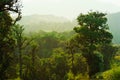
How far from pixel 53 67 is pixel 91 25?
94.7 ft

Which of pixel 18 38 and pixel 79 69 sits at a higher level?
pixel 18 38

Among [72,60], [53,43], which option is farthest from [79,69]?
[53,43]

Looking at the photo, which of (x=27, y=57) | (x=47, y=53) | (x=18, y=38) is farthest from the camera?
(x=47, y=53)

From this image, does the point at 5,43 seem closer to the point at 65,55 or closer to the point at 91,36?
the point at 91,36

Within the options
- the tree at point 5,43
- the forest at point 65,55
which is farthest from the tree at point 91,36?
the tree at point 5,43

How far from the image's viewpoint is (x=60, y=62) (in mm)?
83938

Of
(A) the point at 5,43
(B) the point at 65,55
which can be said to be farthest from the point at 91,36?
(B) the point at 65,55

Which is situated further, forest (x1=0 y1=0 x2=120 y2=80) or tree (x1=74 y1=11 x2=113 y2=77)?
tree (x1=74 y1=11 x2=113 y2=77)

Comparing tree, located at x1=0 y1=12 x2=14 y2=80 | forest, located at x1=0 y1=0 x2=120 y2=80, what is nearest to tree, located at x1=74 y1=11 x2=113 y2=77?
forest, located at x1=0 y1=0 x2=120 y2=80

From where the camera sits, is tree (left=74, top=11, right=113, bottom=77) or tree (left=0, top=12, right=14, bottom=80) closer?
tree (left=0, top=12, right=14, bottom=80)

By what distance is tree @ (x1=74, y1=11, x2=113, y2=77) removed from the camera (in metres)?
57.0

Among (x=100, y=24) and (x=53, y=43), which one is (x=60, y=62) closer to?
(x=100, y=24)

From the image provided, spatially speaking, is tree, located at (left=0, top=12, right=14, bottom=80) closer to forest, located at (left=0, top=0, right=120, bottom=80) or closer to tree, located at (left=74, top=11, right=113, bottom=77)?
forest, located at (left=0, top=0, right=120, bottom=80)

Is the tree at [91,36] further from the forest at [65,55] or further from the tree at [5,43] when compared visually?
the tree at [5,43]
